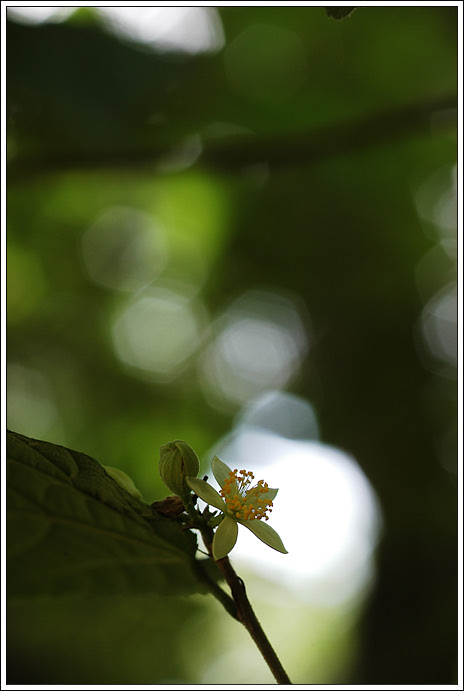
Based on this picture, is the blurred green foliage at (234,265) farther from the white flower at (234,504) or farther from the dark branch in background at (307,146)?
the white flower at (234,504)

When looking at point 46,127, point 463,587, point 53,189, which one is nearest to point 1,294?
point 463,587

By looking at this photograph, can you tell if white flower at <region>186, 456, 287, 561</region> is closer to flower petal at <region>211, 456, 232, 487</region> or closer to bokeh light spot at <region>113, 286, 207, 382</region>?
flower petal at <region>211, 456, 232, 487</region>

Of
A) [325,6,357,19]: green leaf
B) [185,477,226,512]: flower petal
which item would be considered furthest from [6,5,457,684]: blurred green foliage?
[185,477,226,512]: flower petal

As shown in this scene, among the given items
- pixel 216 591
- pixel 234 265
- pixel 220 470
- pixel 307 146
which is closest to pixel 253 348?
pixel 234 265

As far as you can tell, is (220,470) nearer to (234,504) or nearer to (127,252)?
(234,504)

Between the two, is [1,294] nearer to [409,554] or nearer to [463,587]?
[463,587]

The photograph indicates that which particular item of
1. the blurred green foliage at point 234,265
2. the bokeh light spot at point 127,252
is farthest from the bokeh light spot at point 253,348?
the bokeh light spot at point 127,252
